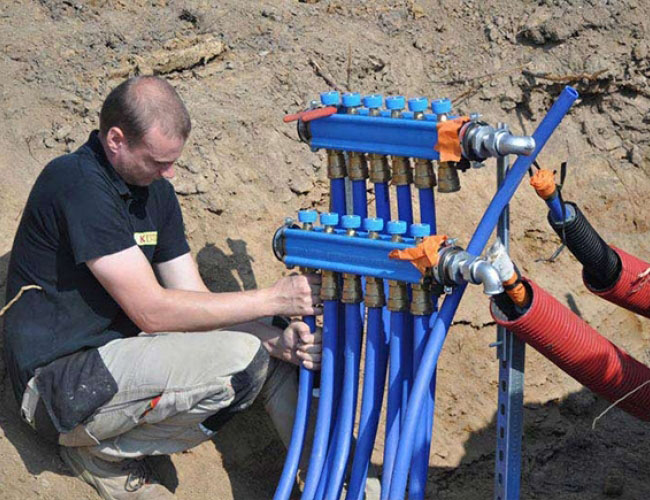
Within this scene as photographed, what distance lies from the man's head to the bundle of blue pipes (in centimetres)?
42

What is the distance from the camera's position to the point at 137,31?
15.6 feet

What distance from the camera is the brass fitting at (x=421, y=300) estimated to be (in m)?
3.07

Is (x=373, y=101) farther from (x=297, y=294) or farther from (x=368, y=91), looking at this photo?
(x=368, y=91)

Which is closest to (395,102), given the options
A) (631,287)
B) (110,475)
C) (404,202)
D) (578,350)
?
(404,202)

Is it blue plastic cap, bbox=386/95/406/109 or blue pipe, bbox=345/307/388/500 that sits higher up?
blue plastic cap, bbox=386/95/406/109

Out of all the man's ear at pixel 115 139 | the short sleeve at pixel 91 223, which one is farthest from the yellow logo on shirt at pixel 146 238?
the man's ear at pixel 115 139

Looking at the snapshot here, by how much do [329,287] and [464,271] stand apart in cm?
55

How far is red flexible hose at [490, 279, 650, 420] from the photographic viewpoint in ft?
9.78

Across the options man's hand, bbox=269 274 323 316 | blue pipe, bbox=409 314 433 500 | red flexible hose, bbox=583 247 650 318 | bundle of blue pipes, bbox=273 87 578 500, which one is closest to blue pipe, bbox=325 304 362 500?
bundle of blue pipes, bbox=273 87 578 500

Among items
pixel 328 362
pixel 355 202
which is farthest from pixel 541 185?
pixel 328 362

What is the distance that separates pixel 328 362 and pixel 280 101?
160 cm

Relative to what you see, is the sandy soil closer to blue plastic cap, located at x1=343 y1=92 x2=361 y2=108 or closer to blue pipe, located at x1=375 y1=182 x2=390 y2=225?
blue pipe, located at x1=375 y1=182 x2=390 y2=225

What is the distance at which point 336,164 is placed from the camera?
10.7 ft

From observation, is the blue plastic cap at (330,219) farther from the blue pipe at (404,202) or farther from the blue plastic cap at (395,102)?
the blue plastic cap at (395,102)
